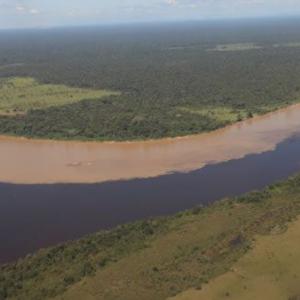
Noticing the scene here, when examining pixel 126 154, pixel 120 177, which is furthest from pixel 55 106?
pixel 120 177

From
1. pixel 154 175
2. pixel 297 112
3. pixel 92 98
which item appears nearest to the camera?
pixel 154 175

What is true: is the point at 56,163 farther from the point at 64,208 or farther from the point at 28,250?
the point at 28,250

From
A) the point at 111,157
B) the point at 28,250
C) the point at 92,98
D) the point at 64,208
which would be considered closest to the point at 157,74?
the point at 92,98

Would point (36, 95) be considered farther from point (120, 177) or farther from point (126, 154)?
point (120, 177)

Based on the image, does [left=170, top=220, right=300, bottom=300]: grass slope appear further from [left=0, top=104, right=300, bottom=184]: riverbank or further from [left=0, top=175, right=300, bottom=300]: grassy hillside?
[left=0, top=104, right=300, bottom=184]: riverbank

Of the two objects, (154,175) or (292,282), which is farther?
(154,175)

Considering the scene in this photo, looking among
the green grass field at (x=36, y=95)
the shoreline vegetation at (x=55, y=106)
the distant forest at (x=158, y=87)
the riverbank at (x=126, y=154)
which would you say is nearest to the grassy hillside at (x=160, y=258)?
the riverbank at (x=126, y=154)
